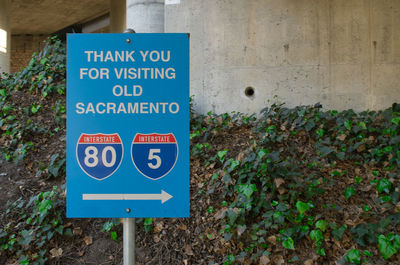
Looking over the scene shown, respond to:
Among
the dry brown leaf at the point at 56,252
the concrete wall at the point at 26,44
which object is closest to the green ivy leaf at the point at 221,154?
the dry brown leaf at the point at 56,252

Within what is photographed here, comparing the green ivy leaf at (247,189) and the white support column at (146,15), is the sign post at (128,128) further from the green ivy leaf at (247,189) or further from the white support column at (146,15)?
the green ivy leaf at (247,189)

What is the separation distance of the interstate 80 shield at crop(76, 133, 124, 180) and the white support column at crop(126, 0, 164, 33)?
3.03ft

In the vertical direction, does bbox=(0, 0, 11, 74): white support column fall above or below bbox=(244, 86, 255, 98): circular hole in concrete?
above

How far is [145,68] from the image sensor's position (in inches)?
70.1

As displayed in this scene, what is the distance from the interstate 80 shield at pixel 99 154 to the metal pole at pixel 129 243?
10.0 inches

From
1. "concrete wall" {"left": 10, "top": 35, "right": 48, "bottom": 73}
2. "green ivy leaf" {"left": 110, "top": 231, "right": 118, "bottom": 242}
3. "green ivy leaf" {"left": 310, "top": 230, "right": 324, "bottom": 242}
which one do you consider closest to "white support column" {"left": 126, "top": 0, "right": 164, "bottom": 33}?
"green ivy leaf" {"left": 110, "top": 231, "right": 118, "bottom": 242}

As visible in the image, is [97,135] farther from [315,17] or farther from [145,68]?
[315,17]

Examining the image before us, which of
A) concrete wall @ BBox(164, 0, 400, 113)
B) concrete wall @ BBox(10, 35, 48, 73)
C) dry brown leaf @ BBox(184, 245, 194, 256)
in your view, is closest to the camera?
dry brown leaf @ BBox(184, 245, 194, 256)

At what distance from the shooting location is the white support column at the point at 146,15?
2.39 metres

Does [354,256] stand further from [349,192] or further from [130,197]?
[130,197]

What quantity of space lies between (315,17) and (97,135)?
18.9 ft

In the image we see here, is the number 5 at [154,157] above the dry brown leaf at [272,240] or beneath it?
above

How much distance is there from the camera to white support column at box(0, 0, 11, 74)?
1162 centimetres

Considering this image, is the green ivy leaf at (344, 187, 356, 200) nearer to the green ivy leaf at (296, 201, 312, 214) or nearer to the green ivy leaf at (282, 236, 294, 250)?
the green ivy leaf at (296, 201, 312, 214)
